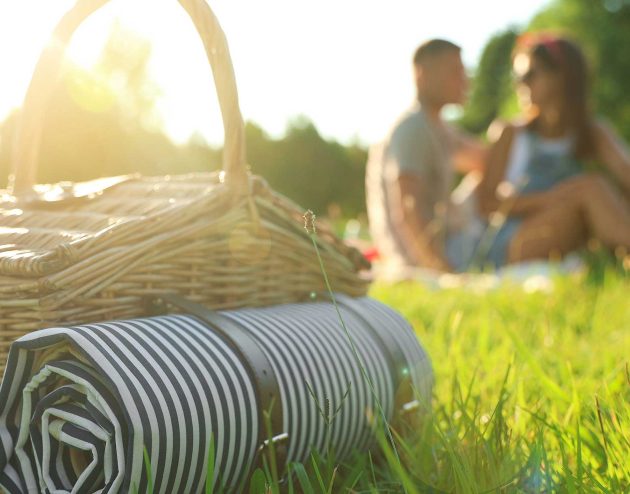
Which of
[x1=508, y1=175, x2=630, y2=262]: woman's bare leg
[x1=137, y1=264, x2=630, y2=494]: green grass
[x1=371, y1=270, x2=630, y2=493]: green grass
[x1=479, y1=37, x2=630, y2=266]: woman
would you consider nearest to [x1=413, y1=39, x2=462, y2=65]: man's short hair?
[x1=479, y1=37, x2=630, y2=266]: woman

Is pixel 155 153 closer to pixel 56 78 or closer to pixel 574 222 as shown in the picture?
pixel 574 222

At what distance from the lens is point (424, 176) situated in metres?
4.27

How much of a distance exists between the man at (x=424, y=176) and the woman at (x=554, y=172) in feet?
0.86

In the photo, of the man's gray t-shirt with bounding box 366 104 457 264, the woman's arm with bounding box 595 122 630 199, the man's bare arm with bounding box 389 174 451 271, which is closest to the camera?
the man's bare arm with bounding box 389 174 451 271

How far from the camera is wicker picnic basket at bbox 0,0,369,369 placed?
1.10m

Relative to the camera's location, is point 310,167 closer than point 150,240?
No

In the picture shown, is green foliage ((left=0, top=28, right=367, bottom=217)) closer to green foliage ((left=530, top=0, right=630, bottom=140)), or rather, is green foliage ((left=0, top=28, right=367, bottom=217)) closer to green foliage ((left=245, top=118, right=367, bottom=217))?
green foliage ((left=245, top=118, right=367, bottom=217))

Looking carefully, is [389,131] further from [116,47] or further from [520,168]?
[116,47]

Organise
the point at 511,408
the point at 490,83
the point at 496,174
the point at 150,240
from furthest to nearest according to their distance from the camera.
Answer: the point at 490,83, the point at 496,174, the point at 511,408, the point at 150,240

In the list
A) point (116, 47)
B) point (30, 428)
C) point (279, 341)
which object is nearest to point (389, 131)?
point (279, 341)

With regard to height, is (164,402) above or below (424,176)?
below

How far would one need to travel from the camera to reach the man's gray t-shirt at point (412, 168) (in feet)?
13.8

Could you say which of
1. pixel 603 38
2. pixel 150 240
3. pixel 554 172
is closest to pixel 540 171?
pixel 554 172

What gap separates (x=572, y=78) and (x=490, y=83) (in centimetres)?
1553
